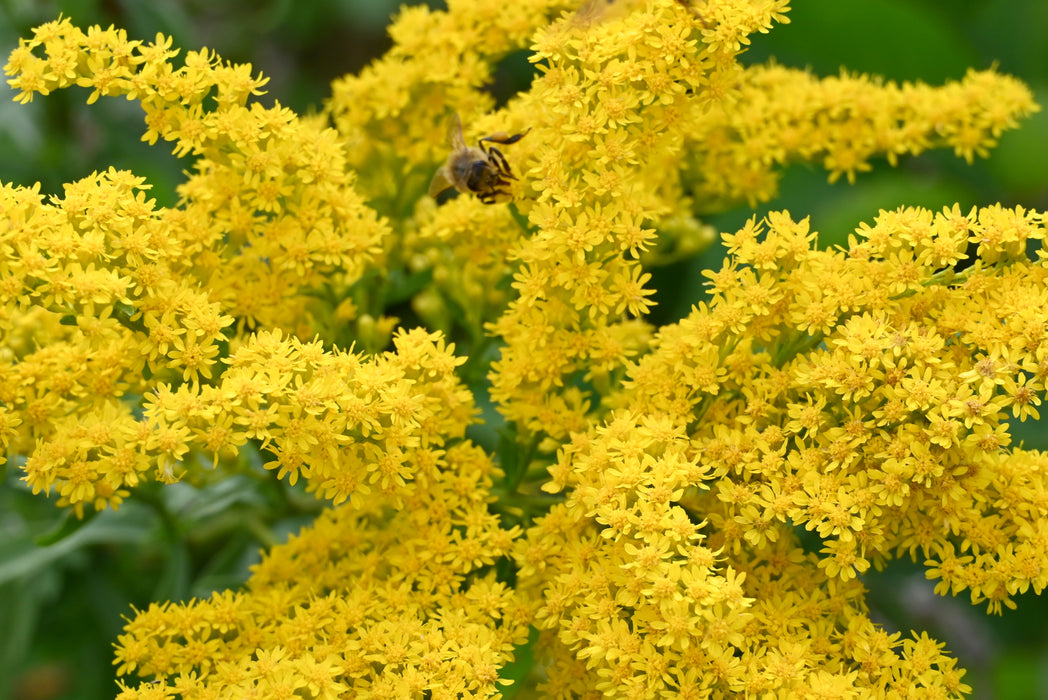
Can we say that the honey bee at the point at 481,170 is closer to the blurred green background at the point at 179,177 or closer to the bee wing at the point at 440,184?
the bee wing at the point at 440,184

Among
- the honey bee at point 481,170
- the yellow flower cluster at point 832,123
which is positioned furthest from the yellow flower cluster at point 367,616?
the yellow flower cluster at point 832,123

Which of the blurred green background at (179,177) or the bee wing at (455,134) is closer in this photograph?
the bee wing at (455,134)

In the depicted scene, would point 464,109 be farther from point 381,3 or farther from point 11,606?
point 381,3

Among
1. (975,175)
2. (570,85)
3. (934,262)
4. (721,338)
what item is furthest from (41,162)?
(975,175)

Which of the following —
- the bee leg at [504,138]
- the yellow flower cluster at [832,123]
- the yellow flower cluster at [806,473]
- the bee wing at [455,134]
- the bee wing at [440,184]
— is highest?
the bee wing at [455,134]

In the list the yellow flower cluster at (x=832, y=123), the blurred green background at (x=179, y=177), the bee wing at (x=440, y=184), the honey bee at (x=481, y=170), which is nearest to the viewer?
the honey bee at (x=481, y=170)

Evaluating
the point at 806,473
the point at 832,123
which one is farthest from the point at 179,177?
the point at 806,473

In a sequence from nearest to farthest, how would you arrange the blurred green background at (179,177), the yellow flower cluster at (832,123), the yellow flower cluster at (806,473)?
the yellow flower cluster at (806,473) → the yellow flower cluster at (832,123) → the blurred green background at (179,177)
